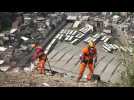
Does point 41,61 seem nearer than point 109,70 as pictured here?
No

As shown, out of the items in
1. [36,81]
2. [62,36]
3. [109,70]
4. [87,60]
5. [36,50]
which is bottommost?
[36,81]

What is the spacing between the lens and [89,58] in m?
2.83

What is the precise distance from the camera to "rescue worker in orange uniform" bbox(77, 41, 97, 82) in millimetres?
2799

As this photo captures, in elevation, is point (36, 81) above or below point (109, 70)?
below

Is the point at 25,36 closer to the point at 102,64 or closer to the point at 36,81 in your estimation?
the point at 36,81

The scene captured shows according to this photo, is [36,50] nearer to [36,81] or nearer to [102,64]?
[36,81]

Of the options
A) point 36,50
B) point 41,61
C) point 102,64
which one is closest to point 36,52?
point 36,50

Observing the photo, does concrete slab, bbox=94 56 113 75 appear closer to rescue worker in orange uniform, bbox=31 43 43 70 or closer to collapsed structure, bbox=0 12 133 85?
collapsed structure, bbox=0 12 133 85

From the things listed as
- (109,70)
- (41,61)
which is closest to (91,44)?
(109,70)

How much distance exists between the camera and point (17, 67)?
2816mm

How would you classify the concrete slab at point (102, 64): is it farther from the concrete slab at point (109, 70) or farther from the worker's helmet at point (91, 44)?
the worker's helmet at point (91, 44)

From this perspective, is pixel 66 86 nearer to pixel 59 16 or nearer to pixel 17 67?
pixel 17 67
